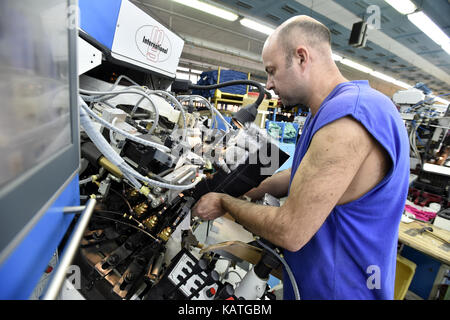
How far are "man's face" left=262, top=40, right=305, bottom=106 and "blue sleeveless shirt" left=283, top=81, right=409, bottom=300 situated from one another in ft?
0.66

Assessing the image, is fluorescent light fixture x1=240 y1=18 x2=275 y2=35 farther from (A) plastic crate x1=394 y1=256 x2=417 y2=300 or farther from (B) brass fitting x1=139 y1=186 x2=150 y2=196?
(B) brass fitting x1=139 y1=186 x2=150 y2=196

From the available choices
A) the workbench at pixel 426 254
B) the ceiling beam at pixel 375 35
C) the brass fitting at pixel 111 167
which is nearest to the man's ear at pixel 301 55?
the brass fitting at pixel 111 167

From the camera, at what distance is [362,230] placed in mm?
759

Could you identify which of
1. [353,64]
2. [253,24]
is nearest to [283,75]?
[253,24]

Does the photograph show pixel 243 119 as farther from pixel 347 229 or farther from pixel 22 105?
pixel 22 105

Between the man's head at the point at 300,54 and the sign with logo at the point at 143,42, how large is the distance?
2.79 feet

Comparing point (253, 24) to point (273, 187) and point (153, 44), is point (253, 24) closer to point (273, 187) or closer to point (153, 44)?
point (153, 44)

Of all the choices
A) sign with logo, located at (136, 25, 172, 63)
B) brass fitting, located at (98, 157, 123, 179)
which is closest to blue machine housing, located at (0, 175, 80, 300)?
brass fitting, located at (98, 157, 123, 179)

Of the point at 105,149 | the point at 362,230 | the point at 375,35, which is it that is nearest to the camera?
the point at 105,149

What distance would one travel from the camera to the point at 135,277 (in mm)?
873

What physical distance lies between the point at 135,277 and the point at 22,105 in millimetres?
818

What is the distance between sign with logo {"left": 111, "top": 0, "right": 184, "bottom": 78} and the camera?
1.21 meters

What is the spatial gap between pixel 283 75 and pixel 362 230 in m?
0.73
